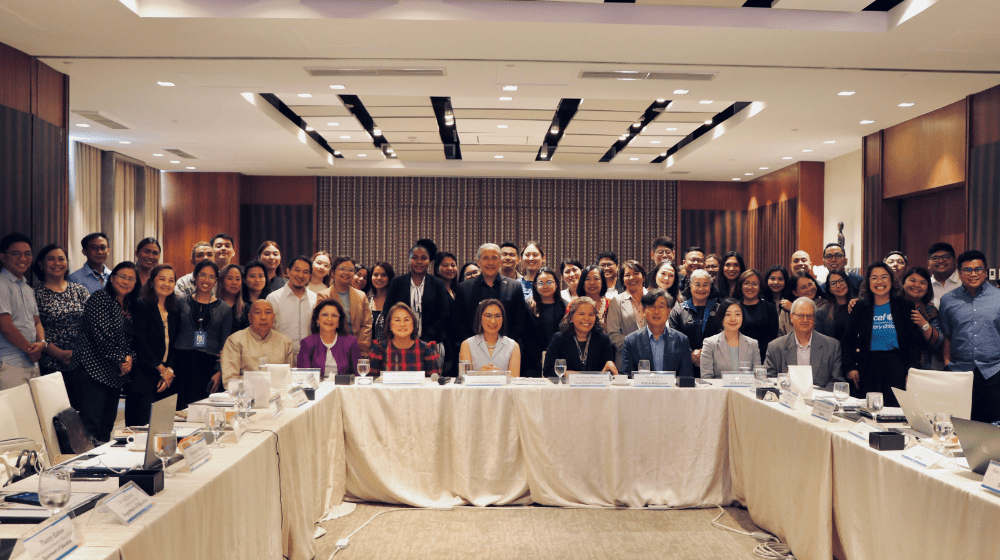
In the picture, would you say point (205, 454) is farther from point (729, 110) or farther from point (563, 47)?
point (729, 110)

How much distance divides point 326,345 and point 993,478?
364 cm

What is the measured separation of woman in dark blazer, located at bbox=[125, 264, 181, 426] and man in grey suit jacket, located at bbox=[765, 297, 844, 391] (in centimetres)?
399

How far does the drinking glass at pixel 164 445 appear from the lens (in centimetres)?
219

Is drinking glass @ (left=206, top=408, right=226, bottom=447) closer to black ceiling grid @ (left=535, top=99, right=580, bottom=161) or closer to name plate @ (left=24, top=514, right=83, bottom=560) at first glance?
name plate @ (left=24, top=514, right=83, bottom=560)

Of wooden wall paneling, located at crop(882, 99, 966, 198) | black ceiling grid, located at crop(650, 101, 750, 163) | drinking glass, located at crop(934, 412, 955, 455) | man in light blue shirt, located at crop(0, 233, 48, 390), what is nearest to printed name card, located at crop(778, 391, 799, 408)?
drinking glass, located at crop(934, 412, 955, 455)

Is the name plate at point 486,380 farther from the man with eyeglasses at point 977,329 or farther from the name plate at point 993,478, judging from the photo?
the man with eyeglasses at point 977,329

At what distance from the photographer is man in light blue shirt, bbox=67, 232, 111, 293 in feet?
18.2

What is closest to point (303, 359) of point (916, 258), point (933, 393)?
point (933, 393)

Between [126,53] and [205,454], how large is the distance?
443cm

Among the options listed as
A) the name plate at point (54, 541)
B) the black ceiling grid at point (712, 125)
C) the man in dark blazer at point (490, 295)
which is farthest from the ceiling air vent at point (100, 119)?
the name plate at point (54, 541)

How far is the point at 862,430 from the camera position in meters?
2.94

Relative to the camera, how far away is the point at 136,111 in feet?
25.8

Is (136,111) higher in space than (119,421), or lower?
higher

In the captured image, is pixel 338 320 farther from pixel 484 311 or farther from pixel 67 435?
pixel 67 435
